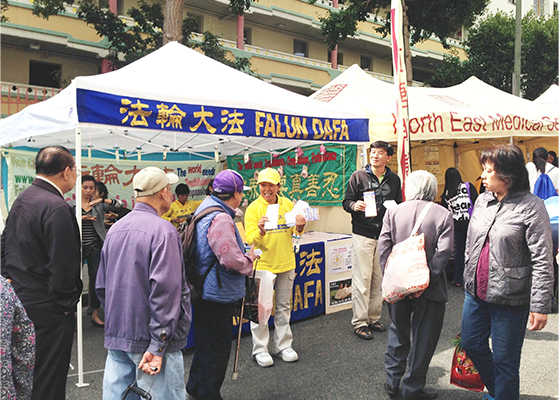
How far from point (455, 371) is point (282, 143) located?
168 inches

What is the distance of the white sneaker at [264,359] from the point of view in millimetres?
4051

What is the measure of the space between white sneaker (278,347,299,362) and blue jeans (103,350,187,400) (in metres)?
1.95

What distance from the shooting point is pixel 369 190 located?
476cm

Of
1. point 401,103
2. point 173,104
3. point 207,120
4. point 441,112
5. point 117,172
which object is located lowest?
point 117,172

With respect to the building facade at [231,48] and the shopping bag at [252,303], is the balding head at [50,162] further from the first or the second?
the building facade at [231,48]

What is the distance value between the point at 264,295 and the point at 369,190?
5.87ft

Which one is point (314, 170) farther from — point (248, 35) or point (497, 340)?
point (248, 35)

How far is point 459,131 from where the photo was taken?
24.3 feet

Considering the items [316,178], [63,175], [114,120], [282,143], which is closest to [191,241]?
[63,175]

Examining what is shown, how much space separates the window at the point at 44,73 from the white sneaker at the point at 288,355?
15.3m

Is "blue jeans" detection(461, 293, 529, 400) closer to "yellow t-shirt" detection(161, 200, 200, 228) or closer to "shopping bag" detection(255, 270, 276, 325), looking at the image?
"shopping bag" detection(255, 270, 276, 325)

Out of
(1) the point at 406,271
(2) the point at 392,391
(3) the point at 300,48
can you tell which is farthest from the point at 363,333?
(3) the point at 300,48

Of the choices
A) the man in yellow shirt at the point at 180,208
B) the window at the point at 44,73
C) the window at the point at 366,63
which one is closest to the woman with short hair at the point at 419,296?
the man in yellow shirt at the point at 180,208

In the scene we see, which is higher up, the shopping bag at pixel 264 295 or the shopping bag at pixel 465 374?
the shopping bag at pixel 264 295
